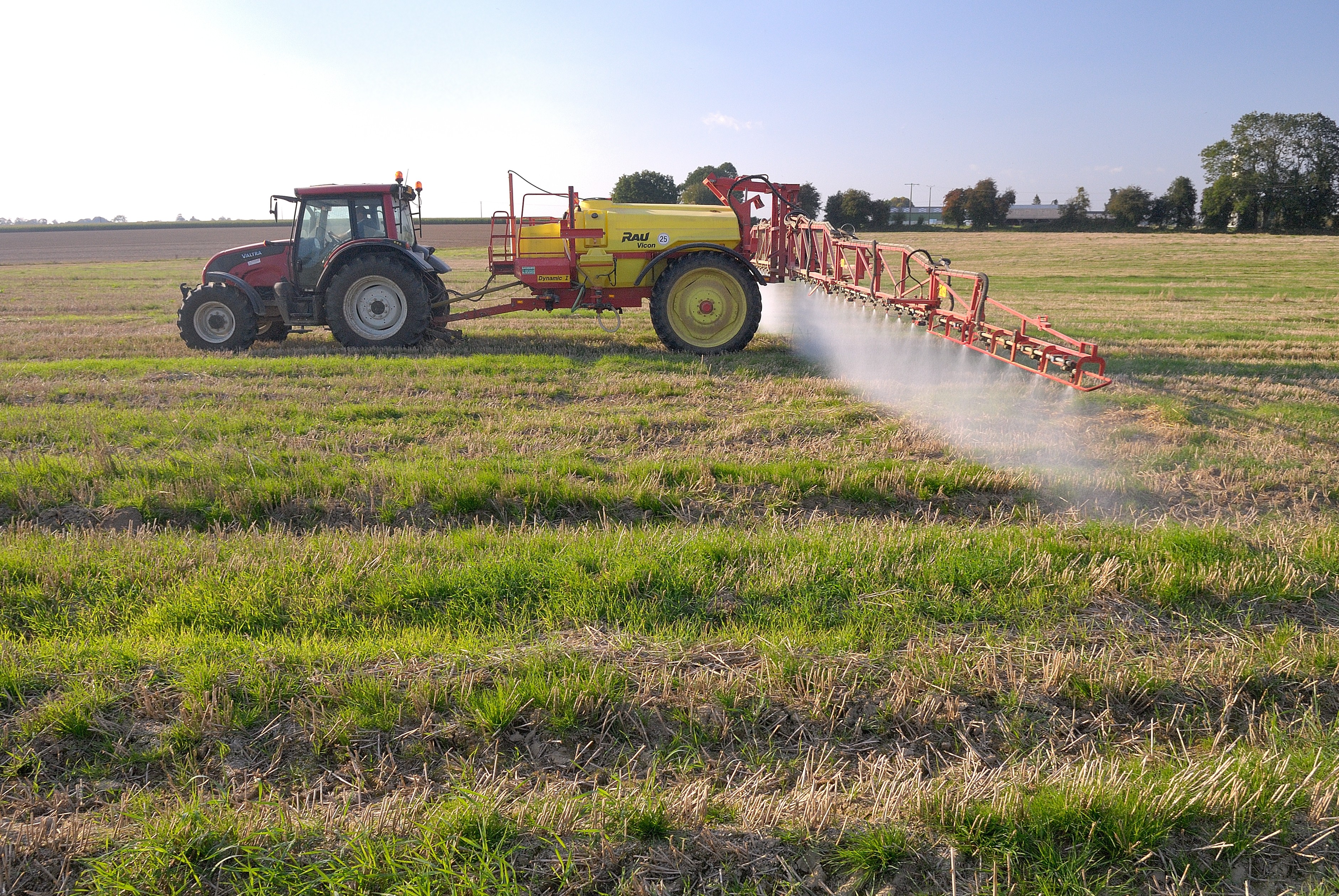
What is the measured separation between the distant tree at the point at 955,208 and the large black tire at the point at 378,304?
66763 mm

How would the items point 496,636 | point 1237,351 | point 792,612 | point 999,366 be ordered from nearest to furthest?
point 496,636
point 792,612
point 999,366
point 1237,351

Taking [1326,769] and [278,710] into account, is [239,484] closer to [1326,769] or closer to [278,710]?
[278,710]

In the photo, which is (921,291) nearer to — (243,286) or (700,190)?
(243,286)

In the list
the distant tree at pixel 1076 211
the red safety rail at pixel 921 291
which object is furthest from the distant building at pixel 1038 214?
the red safety rail at pixel 921 291

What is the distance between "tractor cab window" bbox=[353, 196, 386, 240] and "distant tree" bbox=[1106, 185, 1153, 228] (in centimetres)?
7240

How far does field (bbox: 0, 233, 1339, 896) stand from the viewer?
2.49 m

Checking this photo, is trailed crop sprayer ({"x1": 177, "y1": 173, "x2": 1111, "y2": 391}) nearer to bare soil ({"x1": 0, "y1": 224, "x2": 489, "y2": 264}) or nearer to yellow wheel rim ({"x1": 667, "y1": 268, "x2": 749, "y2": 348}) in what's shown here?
yellow wheel rim ({"x1": 667, "y1": 268, "x2": 749, "y2": 348})

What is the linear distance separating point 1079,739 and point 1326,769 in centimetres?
75

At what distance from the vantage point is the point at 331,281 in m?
11.3

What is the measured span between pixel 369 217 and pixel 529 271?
8.10ft

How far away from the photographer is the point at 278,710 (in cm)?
317

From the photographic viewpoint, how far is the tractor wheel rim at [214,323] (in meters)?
11.7

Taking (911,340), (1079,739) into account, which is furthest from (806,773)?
(911,340)

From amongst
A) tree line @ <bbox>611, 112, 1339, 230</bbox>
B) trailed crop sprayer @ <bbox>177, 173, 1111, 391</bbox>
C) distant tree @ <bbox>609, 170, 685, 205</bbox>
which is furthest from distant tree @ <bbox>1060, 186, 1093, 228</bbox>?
trailed crop sprayer @ <bbox>177, 173, 1111, 391</bbox>
